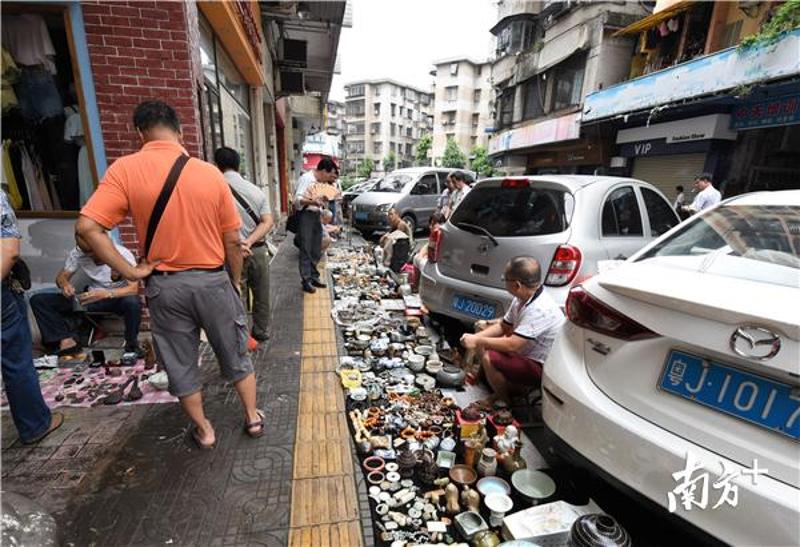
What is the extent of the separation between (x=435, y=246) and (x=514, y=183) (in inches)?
39.9

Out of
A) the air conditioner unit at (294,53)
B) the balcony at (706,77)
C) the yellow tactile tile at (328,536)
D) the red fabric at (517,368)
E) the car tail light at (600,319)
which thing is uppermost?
the air conditioner unit at (294,53)

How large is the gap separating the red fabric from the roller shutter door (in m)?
11.4

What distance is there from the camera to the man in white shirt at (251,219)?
346 cm

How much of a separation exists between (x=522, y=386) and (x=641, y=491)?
1.26m

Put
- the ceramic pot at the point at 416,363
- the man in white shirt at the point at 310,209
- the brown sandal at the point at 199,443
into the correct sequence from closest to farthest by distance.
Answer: the brown sandal at the point at 199,443 < the ceramic pot at the point at 416,363 < the man in white shirt at the point at 310,209

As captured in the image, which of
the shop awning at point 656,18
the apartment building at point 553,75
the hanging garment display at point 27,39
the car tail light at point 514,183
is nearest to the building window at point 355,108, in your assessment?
the apartment building at point 553,75

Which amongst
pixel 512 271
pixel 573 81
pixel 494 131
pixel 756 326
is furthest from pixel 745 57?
pixel 494 131

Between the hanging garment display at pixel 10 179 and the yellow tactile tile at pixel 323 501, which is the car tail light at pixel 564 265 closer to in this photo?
the yellow tactile tile at pixel 323 501

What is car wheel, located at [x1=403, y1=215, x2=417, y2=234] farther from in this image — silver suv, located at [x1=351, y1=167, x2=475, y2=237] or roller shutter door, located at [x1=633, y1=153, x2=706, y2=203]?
roller shutter door, located at [x1=633, y1=153, x2=706, y2=203]

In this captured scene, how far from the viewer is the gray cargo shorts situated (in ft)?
6.77

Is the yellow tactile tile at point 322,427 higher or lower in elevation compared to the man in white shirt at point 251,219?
lower

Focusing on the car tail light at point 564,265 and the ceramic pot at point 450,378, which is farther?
the ceramic pot at point 450,378

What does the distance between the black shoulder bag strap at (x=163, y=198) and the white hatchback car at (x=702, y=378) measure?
2.13 m

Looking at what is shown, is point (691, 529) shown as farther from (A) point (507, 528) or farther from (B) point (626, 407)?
(A) point (507, 528)
